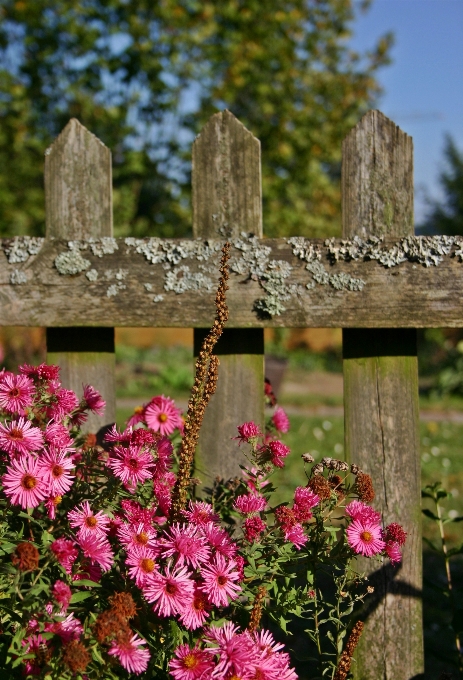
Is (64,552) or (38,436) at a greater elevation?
(38,436)

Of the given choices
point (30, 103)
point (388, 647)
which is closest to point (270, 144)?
point (30, 103)

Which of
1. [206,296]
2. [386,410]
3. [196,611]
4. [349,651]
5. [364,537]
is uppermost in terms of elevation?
[206,296]

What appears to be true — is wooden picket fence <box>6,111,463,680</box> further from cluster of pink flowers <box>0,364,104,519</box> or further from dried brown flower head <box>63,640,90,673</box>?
dried brown flower head <box>63,640,90,673</box>

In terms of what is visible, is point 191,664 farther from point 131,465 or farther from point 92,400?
point 92,400

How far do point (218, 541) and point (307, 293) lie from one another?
2.59 feet

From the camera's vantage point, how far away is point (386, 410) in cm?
199

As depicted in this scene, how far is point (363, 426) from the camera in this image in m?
2.00

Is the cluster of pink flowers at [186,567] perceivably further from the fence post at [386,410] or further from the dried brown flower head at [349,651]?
the fence post at [386,410]

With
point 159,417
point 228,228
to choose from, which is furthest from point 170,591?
point 228,228

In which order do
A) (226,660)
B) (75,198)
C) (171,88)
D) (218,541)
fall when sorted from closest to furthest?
(226,660) → (218,541) → (75,198) → (171,88)

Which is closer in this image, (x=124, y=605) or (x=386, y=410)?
(x=124, y=605)

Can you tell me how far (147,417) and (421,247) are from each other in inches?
33.4

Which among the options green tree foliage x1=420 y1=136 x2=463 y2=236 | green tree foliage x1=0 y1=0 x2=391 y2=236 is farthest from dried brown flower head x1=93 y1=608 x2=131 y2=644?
green tree foliage x1=420 y1=136 x2=463 y2=236

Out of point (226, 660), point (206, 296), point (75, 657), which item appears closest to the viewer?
point (75, 657)
